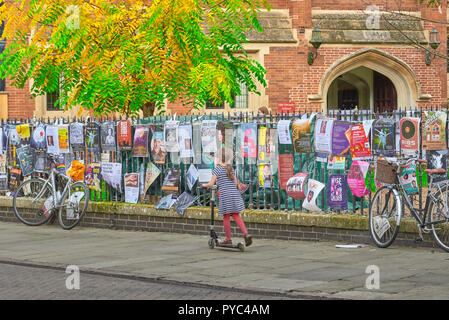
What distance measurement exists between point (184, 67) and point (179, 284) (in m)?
9.26

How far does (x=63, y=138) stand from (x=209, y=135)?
3776mm

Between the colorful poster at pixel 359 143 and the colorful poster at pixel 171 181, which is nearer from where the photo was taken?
the colorful poster at pixel 359 143

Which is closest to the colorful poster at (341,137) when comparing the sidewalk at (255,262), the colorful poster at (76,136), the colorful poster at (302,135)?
the colorful poster at (302,135)

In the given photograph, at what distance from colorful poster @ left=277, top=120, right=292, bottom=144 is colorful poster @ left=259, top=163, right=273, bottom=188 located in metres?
0.52

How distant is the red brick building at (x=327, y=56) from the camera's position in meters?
25.8

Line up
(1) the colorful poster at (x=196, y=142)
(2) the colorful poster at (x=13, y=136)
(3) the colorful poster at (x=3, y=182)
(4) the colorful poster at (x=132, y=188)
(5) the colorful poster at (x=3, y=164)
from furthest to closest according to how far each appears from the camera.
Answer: (3) the colorful poster at (x=3, y=182)
(5) the colorful poster at (x=3, y=164)
(2) the colorful poster at (x=13, y=136)
(4) the colorful poster at (x=132, y=188)
(1) the colorful poster at (x=196, y=142)

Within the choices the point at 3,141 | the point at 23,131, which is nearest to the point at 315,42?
the point at 23,131

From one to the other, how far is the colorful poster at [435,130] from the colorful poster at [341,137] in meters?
1.25

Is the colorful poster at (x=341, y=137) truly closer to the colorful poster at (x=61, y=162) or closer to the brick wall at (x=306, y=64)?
the colorful poster at (x=61, y=162)

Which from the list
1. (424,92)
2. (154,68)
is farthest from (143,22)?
(424,92)

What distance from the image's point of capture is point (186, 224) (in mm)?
14438

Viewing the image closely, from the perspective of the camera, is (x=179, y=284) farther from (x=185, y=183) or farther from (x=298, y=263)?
(x=185, y=183)

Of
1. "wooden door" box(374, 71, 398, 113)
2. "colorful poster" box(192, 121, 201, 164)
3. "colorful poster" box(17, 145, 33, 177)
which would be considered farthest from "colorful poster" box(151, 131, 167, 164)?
"wooden door" box(374, 71, 398, 113)

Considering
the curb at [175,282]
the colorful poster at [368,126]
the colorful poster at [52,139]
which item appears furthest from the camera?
the colorful poster at [52,139]
